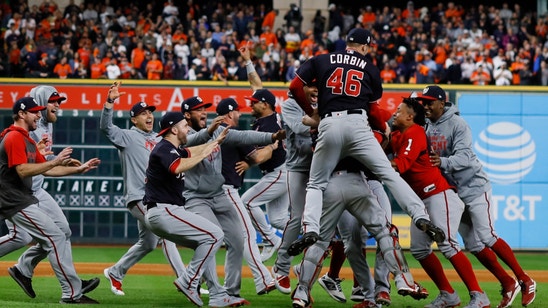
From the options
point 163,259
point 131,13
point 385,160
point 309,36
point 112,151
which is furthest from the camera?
point 131,13

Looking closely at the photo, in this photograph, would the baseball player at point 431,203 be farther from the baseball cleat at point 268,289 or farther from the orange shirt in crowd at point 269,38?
the orange shirt in crowd at point 269,38

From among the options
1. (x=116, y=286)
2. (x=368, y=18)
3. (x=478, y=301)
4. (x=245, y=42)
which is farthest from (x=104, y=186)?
(x=478, y=301)

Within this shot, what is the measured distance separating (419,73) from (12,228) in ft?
42.8

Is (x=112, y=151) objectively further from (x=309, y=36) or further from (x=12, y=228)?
(x=12, y=228)

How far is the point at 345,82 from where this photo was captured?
9031mm

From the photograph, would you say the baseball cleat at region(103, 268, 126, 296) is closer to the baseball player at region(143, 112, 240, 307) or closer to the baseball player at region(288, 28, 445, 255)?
the baseball player at region(143, 112, 240, 307)

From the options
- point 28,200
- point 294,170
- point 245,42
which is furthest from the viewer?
point 245,42

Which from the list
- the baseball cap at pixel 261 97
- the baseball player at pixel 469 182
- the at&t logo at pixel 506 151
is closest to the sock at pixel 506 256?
the baseball player at pixel 469 182

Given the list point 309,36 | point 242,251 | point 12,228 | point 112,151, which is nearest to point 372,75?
point 242,251

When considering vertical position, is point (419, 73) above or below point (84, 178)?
above

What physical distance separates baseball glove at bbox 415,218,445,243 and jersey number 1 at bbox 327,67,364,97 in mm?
1250

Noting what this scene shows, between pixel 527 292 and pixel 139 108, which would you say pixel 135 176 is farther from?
pixel 527 292

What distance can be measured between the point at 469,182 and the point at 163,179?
10.2 ft

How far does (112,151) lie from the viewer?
1880cm
